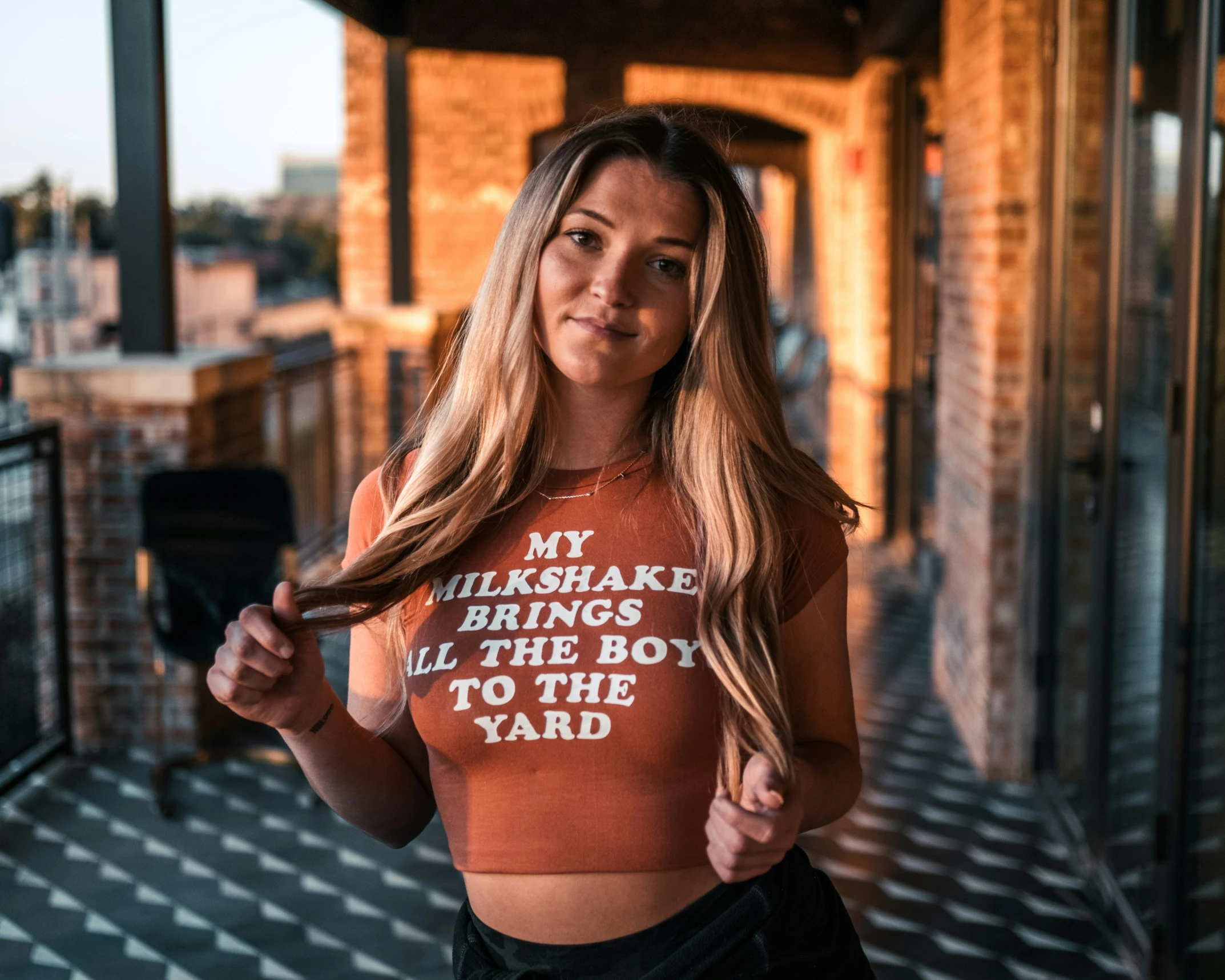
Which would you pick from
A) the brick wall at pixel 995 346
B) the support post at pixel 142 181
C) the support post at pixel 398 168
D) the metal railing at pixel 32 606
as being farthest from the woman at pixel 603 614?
the support post at pixel 398 168

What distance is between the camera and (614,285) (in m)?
1.29

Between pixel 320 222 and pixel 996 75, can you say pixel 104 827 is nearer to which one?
pixel 996 75

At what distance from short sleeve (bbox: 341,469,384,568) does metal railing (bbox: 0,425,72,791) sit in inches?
111

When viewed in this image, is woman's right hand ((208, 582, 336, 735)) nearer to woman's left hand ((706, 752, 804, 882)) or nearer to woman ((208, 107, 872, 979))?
woman ((208, 107, 872, 979))

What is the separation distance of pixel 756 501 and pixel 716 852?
0.40 m

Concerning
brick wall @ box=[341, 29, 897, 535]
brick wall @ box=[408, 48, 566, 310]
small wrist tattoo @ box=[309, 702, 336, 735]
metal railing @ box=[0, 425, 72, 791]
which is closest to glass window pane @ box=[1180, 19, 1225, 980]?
small wrist tattoo @ box=[309, 702, 336, 735]

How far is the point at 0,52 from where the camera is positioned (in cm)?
2055

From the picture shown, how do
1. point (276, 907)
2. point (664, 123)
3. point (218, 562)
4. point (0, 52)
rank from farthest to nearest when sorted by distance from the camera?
point (0, 52)
point (218, 562)
point (276, 907)
point (664, 123)

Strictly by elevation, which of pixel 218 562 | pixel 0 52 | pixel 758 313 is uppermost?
pixel 0 52

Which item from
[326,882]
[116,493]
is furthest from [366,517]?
[116,493]

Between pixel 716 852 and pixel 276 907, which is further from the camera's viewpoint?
pixel 276 907

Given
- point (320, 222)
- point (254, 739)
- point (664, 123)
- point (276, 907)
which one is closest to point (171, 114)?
point (254, 739)

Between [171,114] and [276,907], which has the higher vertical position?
[171,114]

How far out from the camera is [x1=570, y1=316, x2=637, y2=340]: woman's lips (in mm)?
1304
